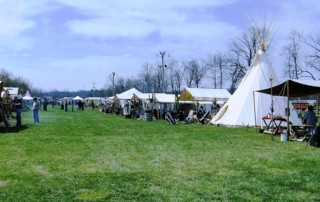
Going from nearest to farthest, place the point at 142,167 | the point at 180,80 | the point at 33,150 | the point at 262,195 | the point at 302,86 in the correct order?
the point at 262,195, the point at 142,167, the point at 33,150, the point at 302,86, the point at 180,80

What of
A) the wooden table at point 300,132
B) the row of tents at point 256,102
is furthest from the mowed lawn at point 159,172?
the row of tents at point 256,102

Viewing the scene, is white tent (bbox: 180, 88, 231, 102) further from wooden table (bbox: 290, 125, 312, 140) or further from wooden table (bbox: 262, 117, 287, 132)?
wooden table (bbox: 290, 125, 312, 140)

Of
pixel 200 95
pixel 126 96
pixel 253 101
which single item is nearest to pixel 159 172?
pixel 253 101

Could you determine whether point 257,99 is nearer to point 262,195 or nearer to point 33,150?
point 33,150

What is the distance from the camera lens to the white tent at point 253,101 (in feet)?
68.4

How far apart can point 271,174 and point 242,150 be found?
3.63 metres

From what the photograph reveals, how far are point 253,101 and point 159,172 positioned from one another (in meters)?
14.0

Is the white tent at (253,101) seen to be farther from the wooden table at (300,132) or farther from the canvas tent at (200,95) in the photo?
the canvas tent at (200,95)

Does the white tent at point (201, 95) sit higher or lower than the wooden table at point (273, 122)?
higher

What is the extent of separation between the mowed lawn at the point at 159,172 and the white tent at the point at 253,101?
820 centimetres

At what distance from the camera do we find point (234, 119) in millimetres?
21203

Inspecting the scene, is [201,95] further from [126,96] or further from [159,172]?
[159,172]

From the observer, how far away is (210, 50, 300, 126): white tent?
68.4 ft

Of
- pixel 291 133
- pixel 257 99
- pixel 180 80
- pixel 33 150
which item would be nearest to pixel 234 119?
pixel 257 99
